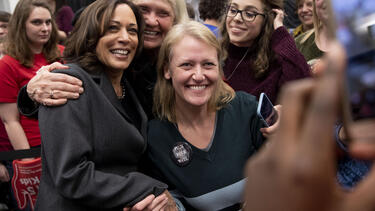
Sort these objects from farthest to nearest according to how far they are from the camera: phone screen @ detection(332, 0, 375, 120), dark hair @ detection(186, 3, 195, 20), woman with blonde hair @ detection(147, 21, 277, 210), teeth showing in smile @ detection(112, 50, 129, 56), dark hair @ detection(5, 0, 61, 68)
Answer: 1. dark hair @ detection(186, 3, 195, 20)
2. dark hair @ detection(5, 0, 61, 68)
3. teeth showing in smile @ detection(112, 50, 129, 56)
4. woman with blonde hair @ detection(147, 21, 277, 210)
5. phone screen @ detection(332, 0, 375, 120)

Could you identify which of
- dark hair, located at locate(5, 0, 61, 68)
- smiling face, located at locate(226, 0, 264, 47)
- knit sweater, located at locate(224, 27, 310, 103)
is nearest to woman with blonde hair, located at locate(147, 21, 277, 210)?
knit sweater, located at locate(224, 27, 310, 103)

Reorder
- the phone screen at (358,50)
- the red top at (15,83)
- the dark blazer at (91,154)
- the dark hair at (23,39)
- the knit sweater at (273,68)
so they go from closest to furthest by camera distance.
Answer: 1. the phone screen at (358,50)
2. the dark blazer at (91,154)
3. the knit sweater at (273,68)
4. the red top at (15,83)
5. the dark hair at (23,39)

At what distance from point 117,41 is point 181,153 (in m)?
0.62

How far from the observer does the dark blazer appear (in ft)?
4.68

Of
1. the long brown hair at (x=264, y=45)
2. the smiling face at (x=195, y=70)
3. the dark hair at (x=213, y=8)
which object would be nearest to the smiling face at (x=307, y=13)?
the dark hair at (x=213, y=8)

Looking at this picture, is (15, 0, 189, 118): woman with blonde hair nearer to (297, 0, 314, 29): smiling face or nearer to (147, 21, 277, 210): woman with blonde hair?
(147, 21, 277, 210): woman with blonde hair

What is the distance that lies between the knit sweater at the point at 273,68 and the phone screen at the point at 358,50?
1.54 meters

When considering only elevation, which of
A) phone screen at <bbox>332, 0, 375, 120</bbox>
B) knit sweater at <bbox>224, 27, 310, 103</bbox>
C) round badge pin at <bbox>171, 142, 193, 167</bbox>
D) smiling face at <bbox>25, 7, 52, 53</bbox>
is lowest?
round badge pin at <bbox>171, 142, 193, 167</bbox>

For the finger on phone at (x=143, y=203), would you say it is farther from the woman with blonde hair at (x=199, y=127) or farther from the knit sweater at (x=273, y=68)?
the knit sweater at (x=273, y=68)

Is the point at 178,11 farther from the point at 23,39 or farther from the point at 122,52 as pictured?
the point at 23,39

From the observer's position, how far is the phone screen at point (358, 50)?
531 millimetres

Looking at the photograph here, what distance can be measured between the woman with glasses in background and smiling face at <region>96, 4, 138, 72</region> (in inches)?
29.2

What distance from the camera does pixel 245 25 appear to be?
88.3 inches

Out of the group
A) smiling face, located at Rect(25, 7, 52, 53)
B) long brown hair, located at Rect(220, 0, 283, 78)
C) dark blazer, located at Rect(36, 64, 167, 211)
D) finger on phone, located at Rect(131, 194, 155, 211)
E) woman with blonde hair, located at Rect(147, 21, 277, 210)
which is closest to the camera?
dark blazer, located at Rect(36, 64, 167, 211)
